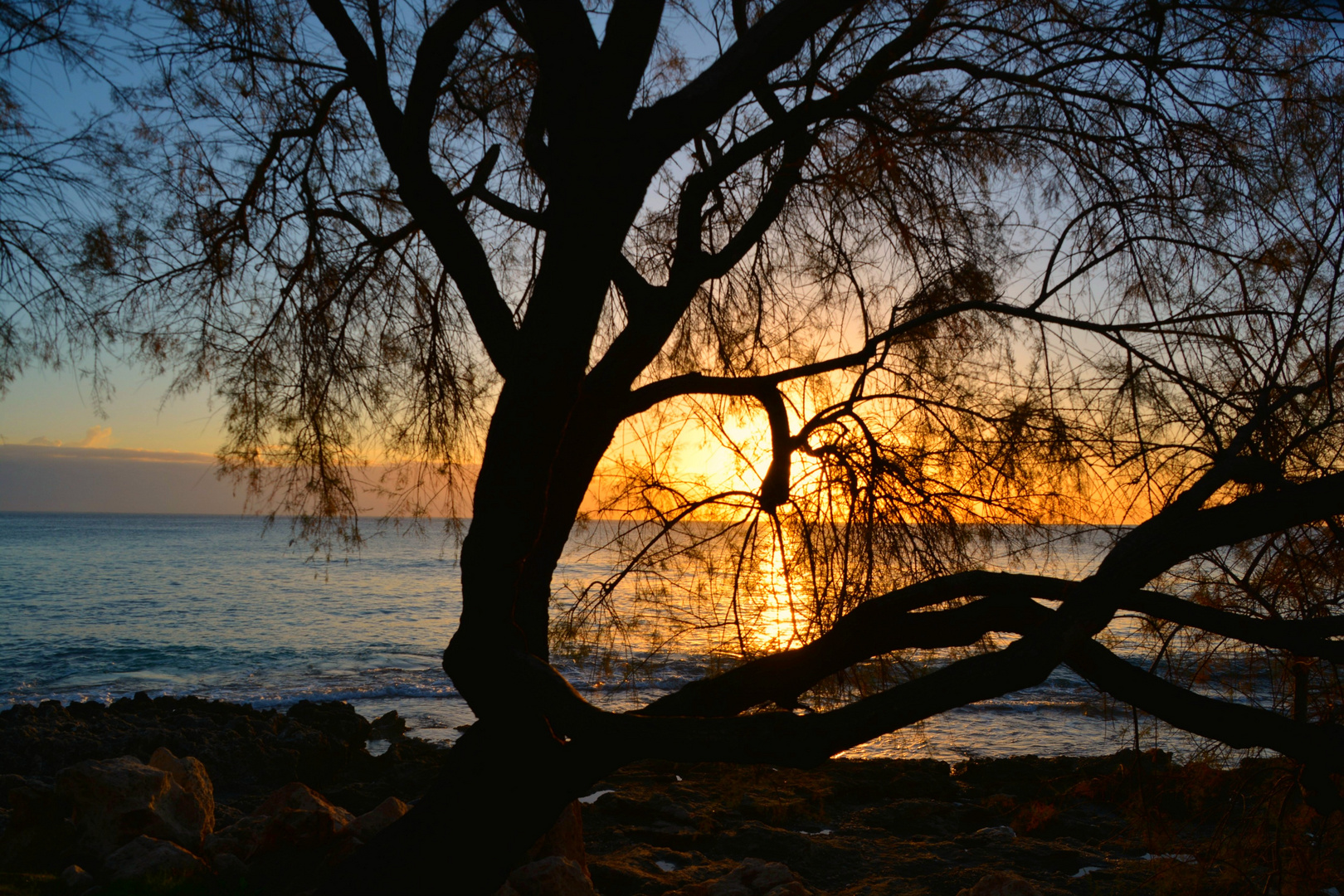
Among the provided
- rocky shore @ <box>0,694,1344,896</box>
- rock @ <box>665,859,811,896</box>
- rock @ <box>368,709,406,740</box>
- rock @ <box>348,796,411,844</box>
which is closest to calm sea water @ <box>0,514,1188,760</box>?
rock @ <box>368,709,406,740</box>

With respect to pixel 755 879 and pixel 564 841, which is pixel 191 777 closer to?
pixel 564 841

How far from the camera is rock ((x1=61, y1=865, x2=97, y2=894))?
3.84 m

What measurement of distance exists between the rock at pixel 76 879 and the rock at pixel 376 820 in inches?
46.5

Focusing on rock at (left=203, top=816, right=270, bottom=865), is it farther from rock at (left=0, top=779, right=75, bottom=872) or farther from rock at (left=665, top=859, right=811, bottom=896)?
rock at (left=665, top=859, right=811, bottom=896)

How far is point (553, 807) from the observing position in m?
2.64

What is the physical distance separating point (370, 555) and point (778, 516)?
1688 inches

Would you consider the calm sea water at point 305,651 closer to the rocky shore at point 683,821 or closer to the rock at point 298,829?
the rocky shore at point 683,821

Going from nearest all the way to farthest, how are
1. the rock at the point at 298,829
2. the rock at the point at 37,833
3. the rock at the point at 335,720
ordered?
the rock at the point at 298,829, the rock at the point at 37,833, the rock at the point at 335,720

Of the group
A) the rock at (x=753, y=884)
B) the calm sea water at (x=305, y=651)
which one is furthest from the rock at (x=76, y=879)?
the rock at (x=753, y=884)

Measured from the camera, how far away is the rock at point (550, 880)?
3.69 metres

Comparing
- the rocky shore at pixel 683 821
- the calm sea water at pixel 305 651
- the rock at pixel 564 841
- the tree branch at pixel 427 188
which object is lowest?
the calm sea water at pixel 305 651

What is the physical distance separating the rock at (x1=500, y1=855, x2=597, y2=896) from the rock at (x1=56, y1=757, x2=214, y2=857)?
2.11m

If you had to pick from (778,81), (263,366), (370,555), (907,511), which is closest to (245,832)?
(263,366)

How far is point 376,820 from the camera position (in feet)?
15.5
